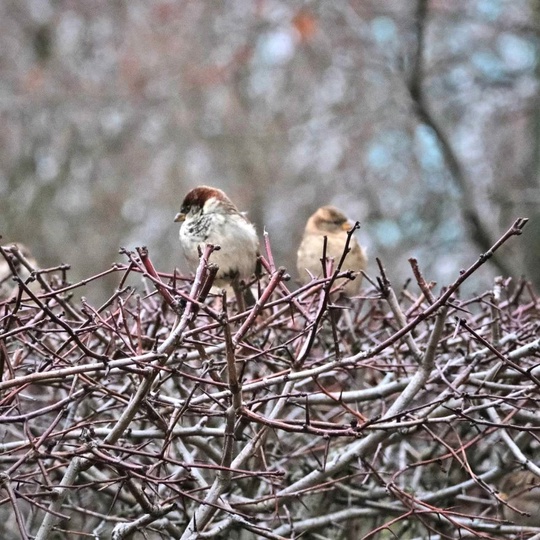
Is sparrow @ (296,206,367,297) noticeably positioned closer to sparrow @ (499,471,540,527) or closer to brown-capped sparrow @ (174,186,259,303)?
brown-capped sparrow @ (174,186,259,303)

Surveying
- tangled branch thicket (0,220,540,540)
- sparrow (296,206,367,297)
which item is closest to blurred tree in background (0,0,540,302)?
sparrow (296,206,367,297)

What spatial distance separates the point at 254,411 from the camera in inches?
113

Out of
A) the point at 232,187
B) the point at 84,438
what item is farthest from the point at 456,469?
the point at 232,187

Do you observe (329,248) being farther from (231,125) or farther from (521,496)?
(231,125)

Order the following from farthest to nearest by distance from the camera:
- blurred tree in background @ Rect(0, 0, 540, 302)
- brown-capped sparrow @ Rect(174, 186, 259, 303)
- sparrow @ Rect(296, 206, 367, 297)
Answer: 1. blurred tree in background @ Rect(0, 0, 540, 302)
2. sparrow @ Rect(296, 206, 367, 297)
3. brown-capped sparrow @ Rect(174, 186, 259, 303)

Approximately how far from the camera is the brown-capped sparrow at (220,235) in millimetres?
4102

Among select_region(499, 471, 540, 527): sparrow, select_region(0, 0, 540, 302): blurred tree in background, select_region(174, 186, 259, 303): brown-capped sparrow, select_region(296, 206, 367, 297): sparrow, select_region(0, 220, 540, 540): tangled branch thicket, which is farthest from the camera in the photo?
select_region(0, 0, 540, 302): blurred tree in background

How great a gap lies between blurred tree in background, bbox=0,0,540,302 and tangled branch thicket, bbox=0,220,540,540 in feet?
22.9

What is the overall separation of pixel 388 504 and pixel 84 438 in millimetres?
1345

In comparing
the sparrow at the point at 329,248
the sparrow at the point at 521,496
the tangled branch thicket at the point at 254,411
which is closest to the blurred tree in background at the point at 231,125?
the sparrow at the point at 329,248

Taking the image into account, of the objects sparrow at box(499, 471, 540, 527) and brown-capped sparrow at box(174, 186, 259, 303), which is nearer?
sparrow at box(499, 471, 540, 527)

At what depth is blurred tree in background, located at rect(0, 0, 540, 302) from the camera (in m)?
11.7

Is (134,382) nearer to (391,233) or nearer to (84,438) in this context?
(84,438)

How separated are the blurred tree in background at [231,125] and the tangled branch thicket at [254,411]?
6.98 meters
